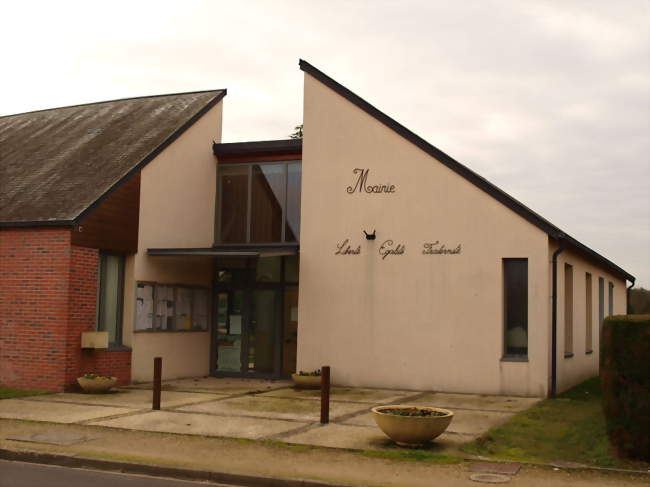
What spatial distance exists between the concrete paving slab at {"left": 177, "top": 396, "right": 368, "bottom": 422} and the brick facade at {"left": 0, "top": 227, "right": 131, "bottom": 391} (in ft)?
10.5

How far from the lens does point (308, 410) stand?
1348 centimetres

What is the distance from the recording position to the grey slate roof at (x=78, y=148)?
1622 centimetres

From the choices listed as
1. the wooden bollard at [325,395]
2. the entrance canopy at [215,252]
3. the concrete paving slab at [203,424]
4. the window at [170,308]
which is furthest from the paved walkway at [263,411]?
the entrance canopy at [215,252]

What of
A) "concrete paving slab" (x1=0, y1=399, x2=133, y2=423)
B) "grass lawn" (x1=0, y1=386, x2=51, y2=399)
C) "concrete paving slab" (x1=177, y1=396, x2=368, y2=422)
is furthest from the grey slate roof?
"concrete paving slab" (x1=177, y1=396, x2=368, y2=422)

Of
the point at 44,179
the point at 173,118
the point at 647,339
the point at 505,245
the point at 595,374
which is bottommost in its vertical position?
the point at 595,374

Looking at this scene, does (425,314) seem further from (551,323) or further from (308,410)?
(308,410)

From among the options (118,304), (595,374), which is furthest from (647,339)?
(595,374)

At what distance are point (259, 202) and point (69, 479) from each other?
1201 cm

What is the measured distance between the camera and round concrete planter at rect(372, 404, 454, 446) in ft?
32.1

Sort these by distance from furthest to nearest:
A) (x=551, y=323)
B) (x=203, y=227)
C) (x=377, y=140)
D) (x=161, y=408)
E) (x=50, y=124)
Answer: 1. (x=50, y=124)
2. (x=203, y=227)
3. (x=377, y=140)
4. (x=551, y=323)
5. (x=161, y=408)

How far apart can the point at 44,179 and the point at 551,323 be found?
1153cm

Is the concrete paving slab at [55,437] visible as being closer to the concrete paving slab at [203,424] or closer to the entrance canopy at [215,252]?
the concrete paving slab at [203,424]

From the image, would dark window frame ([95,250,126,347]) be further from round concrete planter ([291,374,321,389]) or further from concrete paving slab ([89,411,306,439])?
concrete paving slab ([89,411,306,439])

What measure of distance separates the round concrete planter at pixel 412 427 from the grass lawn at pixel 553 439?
0.45 metres
